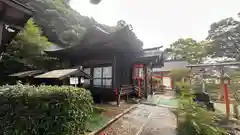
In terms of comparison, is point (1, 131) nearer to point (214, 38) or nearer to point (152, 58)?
point (152, 58)

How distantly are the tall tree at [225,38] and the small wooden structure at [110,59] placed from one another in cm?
1823

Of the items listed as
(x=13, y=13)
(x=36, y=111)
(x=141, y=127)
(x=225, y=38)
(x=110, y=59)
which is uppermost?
(x=225, y=38)

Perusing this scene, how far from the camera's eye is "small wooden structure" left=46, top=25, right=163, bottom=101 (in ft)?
20.8

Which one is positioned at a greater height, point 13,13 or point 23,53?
point 13,13

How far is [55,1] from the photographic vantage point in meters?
16.8

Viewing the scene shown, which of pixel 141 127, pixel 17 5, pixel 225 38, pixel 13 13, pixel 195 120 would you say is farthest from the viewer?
pixel 225 38

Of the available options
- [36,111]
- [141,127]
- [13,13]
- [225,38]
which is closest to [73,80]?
[36,111]

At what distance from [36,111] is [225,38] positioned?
1010 inches

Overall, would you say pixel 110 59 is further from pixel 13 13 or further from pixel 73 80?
pixel 13 13

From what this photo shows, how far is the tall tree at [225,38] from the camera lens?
18.2 meters

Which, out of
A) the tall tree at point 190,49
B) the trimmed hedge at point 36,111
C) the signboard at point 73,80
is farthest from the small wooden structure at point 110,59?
the tall tree at point 190,49

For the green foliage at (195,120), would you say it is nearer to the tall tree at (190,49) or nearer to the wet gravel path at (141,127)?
the wet gravel path at (141,127)

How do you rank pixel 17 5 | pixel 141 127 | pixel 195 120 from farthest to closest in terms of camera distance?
pixel 141 127, pixel 17 5, pixel 195 120

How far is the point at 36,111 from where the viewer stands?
262 cm
